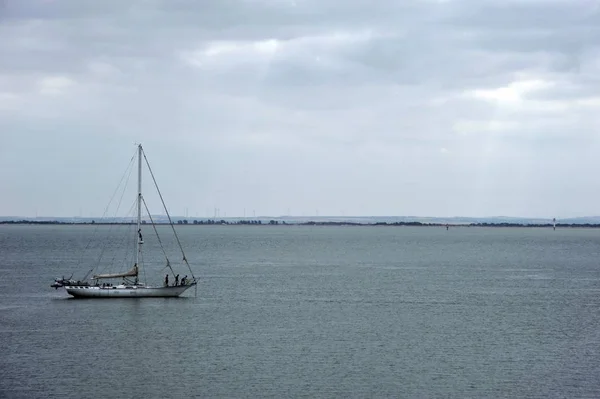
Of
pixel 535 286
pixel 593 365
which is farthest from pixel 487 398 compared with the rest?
pixel 535 286

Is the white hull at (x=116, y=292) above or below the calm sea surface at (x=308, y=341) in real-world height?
above

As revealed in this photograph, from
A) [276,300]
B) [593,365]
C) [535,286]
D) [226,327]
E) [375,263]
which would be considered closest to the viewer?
[593,365]

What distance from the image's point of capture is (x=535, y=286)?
102438mm

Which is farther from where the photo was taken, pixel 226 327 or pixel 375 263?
pixel 375 263

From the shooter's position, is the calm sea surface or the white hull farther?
the white hull

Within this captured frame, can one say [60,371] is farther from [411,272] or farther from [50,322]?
[411,272]

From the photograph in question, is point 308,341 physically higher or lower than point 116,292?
lower

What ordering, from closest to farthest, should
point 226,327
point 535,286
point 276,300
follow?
point 226,327 → point 276,300 → point 535,286

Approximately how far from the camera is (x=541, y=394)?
4503 centimetres

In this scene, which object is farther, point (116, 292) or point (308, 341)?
point (116, 292)

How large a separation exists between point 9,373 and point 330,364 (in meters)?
19.8

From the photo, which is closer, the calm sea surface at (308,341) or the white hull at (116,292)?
the calm sea surface at (308,341)

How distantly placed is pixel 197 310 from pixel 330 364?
1042 inches

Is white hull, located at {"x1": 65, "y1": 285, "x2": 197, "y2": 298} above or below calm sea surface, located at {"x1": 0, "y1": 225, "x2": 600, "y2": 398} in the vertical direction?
above
